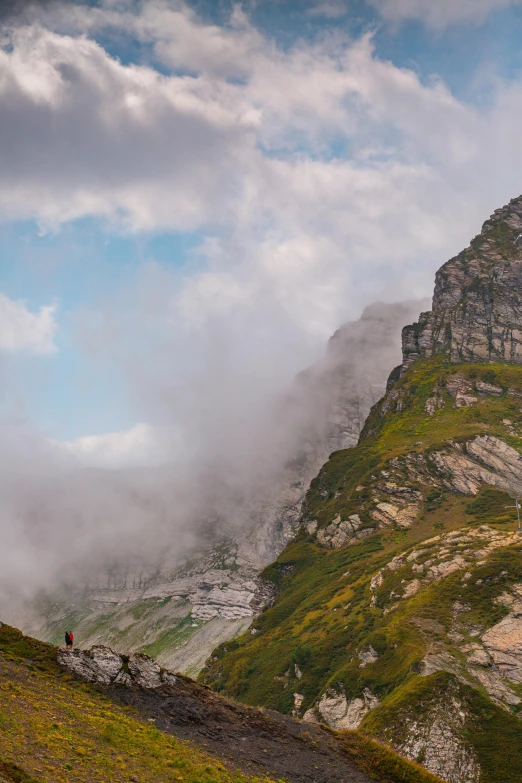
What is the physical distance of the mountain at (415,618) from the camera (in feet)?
270

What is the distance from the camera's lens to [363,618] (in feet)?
410

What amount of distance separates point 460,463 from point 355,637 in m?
76.9

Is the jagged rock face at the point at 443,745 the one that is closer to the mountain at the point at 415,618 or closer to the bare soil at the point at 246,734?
the mountain at the point at 415,618

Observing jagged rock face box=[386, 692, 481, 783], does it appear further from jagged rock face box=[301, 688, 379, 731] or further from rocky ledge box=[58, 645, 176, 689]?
rocky ledge box=[58, 645, 176, 689]

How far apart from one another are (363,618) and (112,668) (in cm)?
8386

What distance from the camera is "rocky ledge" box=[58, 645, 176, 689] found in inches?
2008

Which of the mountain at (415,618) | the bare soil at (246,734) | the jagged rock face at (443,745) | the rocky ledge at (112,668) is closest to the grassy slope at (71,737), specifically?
the rocky ledge at (112,668)

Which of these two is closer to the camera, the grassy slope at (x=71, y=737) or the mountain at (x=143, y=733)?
the grassy slope at (x=71, y=737)

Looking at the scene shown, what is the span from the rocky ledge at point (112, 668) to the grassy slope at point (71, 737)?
113cm

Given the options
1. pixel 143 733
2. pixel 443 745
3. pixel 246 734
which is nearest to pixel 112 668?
pixel 143 733

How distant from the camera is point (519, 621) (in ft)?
324

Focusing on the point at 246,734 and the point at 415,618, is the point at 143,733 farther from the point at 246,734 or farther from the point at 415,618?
the point at 415,618

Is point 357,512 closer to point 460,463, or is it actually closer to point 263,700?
point 460,463

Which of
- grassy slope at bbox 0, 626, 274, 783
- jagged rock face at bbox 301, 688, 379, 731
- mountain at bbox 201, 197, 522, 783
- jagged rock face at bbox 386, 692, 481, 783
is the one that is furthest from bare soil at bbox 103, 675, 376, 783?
jagged rock face at bbox 301, 688, 379, 731
